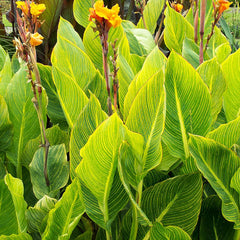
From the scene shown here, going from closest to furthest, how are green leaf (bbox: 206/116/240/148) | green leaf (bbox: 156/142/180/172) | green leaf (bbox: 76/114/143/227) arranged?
green leaf (bbox: 76/114/143/227)
green leaf (bbox: 206/116/240/148)
green leaf (bbox: 156/142/180/172)

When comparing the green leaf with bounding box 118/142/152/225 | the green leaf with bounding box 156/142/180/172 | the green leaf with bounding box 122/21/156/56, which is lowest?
the green leaf with bounding box 156/142/180/172

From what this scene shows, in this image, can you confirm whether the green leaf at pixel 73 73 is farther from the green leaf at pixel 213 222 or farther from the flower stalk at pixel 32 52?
the green leaf at pixel 213 222

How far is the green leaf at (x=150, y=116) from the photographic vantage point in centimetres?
63

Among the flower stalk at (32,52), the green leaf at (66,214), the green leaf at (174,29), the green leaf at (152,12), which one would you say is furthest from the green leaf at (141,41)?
the green leaf at (66,214)

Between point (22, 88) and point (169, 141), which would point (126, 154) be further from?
point (22, 88)

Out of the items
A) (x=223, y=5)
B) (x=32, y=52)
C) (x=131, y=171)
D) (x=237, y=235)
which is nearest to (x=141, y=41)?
(x=223, y=5)

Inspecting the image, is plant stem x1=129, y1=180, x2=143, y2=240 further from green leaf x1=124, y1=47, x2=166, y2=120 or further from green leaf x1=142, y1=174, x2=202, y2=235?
green leaf x1=124, y1=47, x2=166, y2=120

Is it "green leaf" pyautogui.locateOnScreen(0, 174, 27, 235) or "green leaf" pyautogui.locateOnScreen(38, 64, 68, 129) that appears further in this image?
"green leaf" pyautogui.locateOnScreen(38, 64, 68, 129)

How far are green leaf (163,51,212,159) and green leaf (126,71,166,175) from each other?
3.1 inches

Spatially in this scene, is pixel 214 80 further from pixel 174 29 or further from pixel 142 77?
pixel 174 29

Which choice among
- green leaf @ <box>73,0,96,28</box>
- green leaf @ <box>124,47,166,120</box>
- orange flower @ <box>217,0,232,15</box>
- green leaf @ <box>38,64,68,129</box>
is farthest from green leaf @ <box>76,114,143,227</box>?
green leaf @ <box>73,0,96,28</box>

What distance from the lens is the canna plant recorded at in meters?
0.66

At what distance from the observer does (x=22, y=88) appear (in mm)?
880

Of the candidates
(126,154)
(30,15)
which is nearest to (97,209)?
(126,154)
